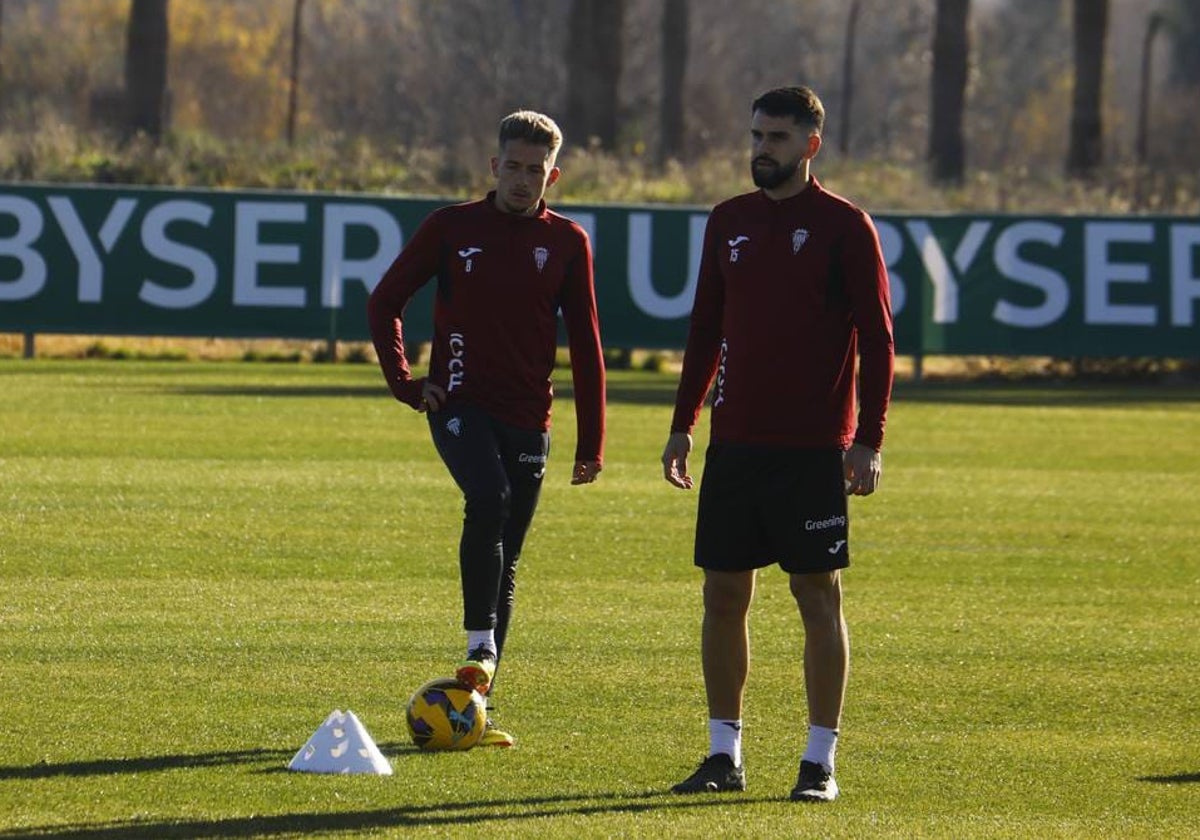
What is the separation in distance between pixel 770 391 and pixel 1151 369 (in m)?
24.5

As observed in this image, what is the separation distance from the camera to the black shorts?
24.8 ft

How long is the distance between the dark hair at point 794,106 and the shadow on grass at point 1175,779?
2.53 m

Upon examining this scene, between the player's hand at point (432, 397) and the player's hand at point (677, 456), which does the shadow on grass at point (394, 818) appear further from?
the player's hand at point (432, 397)

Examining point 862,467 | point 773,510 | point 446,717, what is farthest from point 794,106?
point 446,717

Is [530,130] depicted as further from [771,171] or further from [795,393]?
[795,393]

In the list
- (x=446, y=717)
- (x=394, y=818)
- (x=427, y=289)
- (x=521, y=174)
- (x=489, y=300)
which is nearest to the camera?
(x=394, y=818)

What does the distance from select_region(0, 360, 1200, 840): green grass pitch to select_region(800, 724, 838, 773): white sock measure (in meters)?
0.17

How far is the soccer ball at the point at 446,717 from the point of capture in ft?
27.0

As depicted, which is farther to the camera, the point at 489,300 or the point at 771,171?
the point at 489,300

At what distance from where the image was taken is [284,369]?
28.2m

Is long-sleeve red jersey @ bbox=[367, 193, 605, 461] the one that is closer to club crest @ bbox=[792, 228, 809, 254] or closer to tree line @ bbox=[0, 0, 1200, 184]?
club crest @ bbox=[792, 228, 809, 254]

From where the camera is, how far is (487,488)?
838 centimetres

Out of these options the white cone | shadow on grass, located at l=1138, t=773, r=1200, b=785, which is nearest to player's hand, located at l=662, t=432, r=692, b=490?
the white cone

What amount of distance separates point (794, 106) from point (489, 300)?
1529mm
